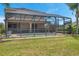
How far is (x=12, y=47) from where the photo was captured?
24.2ft

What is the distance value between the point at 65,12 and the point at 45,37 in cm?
76

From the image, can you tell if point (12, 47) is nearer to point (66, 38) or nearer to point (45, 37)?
point (45, 37)

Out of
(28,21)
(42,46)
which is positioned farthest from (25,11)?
(42,46)

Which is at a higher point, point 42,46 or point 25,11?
point 25,11

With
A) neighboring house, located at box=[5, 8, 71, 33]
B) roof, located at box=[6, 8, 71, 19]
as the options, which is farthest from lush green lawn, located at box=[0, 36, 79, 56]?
roof, located at box=[6, 8, 71, 19]

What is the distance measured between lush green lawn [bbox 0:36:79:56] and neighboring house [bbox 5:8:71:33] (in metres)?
0.26

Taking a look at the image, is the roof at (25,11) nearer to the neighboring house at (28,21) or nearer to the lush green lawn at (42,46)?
the neighboring house at (28,21)

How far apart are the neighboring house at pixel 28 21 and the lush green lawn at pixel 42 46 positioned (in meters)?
0.26

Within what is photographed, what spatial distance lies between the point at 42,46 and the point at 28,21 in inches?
27.3

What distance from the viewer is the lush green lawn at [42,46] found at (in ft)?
23.8

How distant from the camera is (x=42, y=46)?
7406 millimetres

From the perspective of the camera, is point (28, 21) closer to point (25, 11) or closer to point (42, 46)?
point (25, 11)

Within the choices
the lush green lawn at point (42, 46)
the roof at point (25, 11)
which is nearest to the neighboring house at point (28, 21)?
the roof at point (25, 11)

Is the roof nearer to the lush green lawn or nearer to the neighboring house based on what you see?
the neighboring house
